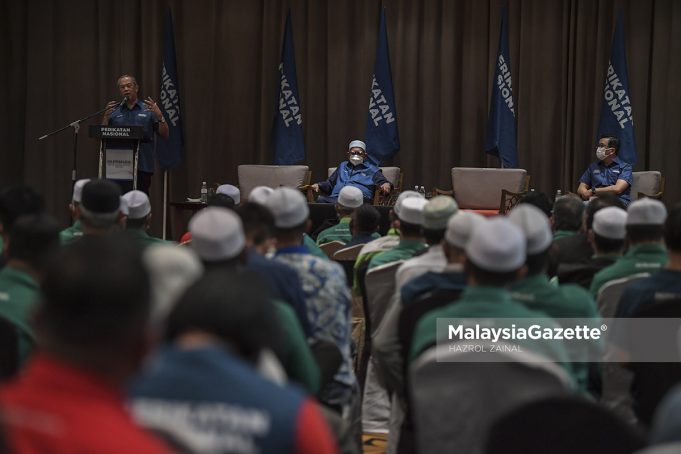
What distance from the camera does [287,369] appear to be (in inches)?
91.7

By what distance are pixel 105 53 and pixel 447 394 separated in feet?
34.5

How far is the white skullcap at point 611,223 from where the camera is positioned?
3.84 meters

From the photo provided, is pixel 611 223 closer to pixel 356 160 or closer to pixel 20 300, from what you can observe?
pixel 20 300

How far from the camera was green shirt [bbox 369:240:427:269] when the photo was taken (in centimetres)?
412

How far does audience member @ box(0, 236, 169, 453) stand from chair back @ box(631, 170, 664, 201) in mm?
8951

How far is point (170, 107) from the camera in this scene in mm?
11023

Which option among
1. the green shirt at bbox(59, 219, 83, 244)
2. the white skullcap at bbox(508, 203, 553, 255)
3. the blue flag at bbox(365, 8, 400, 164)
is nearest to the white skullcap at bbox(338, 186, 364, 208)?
the green shirt at bbox(59, 219, 83, 244)

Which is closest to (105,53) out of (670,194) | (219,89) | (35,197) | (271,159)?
(219,89)

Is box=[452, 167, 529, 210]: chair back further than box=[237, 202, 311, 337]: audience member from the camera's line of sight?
Yes

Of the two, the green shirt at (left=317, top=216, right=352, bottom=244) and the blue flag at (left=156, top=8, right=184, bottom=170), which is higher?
the blue flag at (left=156, top=8, right=184, bottom=170)

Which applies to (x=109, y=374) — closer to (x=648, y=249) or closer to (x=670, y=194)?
(x=648, y=249)

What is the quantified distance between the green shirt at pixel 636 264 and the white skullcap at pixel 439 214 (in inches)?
→ 26.0

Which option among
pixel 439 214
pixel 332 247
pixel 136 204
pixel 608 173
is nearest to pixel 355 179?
pixel 608 173

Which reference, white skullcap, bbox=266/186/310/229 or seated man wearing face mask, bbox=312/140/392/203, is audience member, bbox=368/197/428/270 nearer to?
white skullcap, bbox=266/186/310/229
